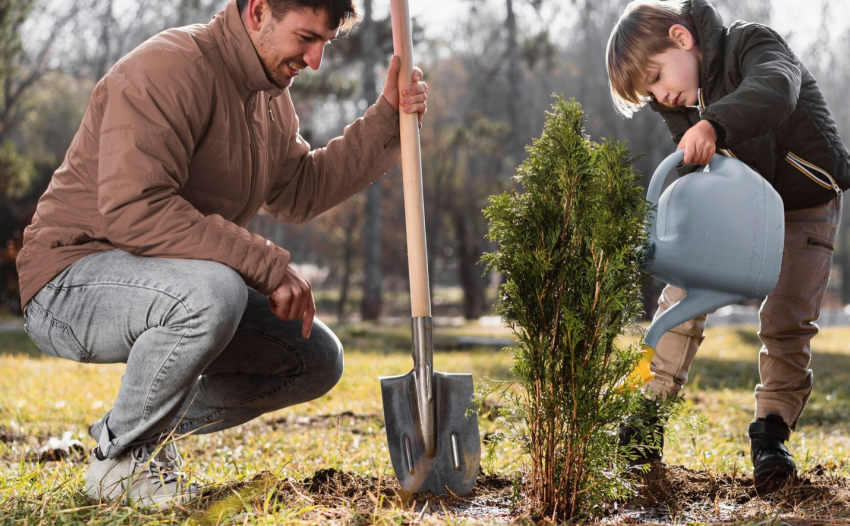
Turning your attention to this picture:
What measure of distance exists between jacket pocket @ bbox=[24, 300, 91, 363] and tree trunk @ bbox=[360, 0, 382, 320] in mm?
12790

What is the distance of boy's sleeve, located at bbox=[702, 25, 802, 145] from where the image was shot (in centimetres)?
234

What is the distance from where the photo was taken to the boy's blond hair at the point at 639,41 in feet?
9.07

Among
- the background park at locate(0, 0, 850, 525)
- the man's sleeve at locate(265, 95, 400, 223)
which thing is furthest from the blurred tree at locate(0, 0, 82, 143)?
the man's sleeve at locate(265, 95, 400, 223)

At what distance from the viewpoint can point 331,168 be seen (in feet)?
10.2

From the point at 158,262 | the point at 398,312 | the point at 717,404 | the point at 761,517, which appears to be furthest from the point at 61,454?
the point at 398,312

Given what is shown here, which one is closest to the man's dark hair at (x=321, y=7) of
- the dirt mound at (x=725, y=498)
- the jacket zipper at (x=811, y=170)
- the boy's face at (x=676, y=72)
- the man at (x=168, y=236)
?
the man at (x=168, y=236)

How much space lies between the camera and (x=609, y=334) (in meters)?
2.18

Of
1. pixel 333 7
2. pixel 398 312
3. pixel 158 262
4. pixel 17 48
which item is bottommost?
pixel 398 312

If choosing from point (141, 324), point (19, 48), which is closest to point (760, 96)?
point (141, 324)

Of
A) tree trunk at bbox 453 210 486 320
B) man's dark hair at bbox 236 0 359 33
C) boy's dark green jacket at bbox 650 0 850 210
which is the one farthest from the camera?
tree trunk at bbox 453 210 486 320

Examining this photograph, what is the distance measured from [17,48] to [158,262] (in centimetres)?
1190

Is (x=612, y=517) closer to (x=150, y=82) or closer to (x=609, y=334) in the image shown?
(x=609, y=334)

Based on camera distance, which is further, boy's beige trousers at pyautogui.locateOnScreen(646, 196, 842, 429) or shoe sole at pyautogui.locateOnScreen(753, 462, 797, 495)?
boy's beige trousers at pyautogui.locateOnScreen(646, 196, 842, 429)

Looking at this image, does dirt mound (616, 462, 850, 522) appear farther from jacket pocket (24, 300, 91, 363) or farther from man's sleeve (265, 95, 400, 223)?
jacket pocket (24, 300, 91, 363)
